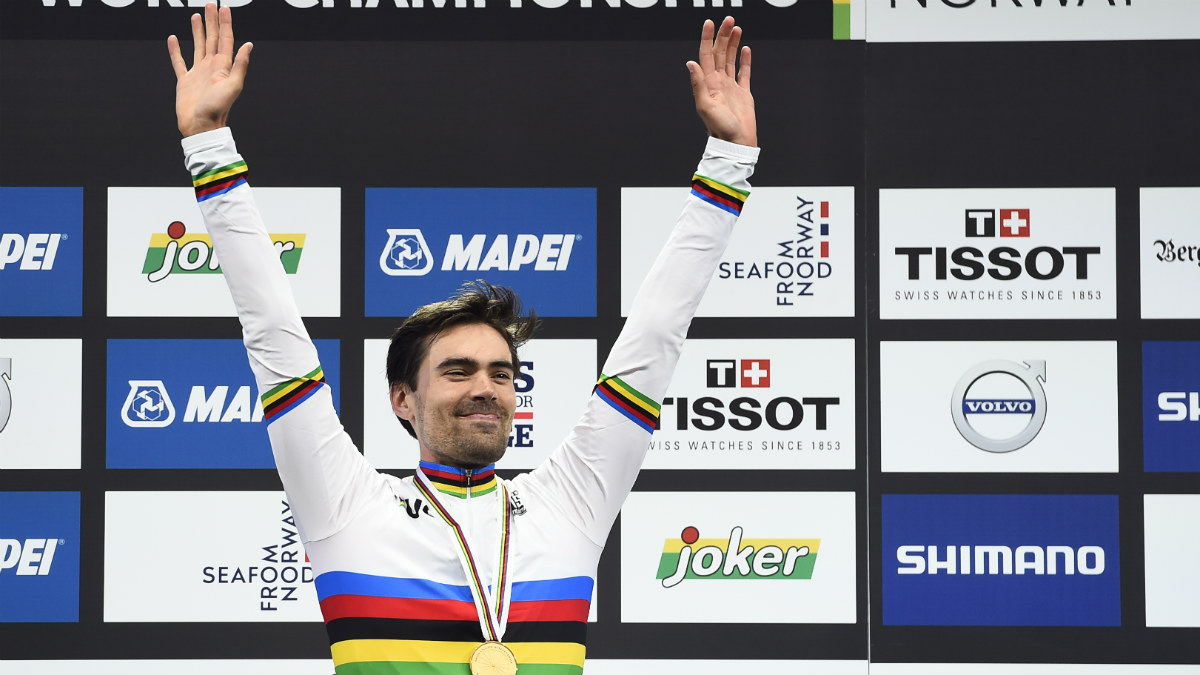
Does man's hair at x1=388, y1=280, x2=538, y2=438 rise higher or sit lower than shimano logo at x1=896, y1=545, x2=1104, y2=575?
higher

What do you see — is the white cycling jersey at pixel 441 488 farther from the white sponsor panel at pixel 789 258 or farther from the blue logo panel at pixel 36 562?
the blue logo panel at pixel 36 562

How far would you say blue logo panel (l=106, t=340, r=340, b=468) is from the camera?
319cm

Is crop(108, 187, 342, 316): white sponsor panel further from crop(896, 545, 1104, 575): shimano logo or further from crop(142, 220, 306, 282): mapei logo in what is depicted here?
crop(896, 545, 1104, 575): shimano logo

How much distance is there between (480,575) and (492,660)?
12 centimetres

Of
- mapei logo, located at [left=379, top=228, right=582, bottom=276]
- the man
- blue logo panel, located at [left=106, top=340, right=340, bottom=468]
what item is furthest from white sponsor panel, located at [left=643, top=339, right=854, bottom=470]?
the man

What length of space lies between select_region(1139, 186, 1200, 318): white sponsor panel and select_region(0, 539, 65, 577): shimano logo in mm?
3076

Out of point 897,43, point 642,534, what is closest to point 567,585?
point 642,534

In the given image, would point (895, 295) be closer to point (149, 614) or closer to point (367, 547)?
point (367, 547)

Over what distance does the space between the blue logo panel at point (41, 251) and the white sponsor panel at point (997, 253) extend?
2.24 metres

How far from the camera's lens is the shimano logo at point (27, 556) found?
3.16 metres

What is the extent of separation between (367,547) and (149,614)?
1884mm

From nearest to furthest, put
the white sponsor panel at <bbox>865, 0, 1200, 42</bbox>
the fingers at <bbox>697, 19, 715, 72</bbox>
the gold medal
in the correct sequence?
the gold medal → the fingers at <bbox>697, 19, 715, 72</bbox> → the white sponsor panel at <bbox>865, 0, 1200, 42</bbox>

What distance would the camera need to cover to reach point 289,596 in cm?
316

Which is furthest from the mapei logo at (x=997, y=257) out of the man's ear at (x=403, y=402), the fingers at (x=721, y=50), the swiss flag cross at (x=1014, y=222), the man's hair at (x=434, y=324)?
the man's ear at (x=403, y=402)
